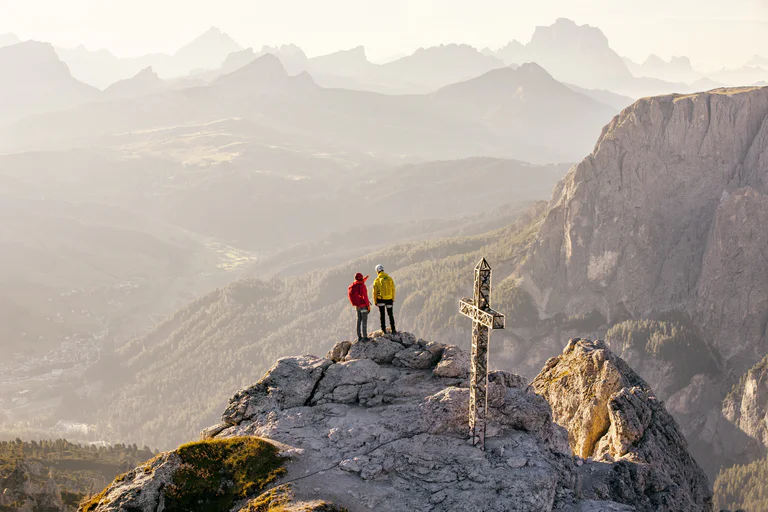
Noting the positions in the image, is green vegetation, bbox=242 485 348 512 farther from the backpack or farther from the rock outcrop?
the rock outcrop

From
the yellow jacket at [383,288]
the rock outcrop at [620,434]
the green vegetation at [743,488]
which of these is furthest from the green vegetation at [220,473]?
the green vegetation at [743,488]

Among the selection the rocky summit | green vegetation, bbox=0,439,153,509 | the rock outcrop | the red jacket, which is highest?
the red jacket

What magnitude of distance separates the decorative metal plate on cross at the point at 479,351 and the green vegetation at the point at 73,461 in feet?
393

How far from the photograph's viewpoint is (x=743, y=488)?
6348 inches

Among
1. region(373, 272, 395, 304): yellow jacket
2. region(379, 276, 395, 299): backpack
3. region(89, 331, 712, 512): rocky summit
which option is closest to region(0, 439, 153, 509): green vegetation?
region(89, 331, 712, 512): rocky summit

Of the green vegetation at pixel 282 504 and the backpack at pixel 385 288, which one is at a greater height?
the backpack at pixel 385 288

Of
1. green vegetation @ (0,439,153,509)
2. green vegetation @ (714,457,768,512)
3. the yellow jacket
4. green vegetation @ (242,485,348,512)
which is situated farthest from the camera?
green vegetation @ (714,457,768,512)

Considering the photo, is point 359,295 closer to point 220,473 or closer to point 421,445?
point 421,445

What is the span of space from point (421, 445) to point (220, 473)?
43.7ft

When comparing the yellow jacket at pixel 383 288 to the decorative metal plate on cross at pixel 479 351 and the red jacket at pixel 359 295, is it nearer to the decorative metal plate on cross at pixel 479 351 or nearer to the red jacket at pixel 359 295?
the red jacket at pixel 359 295

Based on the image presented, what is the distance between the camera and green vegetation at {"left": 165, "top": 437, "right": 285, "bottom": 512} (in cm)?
3806

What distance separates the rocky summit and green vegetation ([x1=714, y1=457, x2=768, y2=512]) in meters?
112

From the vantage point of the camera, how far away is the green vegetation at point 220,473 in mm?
38062

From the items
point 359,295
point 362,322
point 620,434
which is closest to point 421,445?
point 362,322
